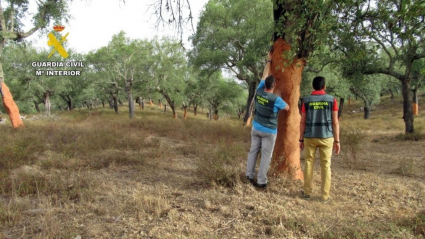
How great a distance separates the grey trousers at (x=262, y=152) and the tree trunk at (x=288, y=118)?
440mm

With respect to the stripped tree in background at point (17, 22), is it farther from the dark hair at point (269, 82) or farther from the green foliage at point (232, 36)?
the dark hair at point (269, 82)

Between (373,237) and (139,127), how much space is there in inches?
436

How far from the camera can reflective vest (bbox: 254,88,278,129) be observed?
3.66m

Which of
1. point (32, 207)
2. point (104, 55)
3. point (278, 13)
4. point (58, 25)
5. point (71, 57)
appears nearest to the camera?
point (32, 207)

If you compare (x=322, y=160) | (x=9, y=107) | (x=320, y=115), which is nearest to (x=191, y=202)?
(x=322, y=160)

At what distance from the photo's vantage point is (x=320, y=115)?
3.46 metres

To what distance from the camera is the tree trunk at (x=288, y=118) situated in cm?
413

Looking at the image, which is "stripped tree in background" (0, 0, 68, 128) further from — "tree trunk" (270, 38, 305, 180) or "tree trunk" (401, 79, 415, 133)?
"tree trunk" (401, 79, 415, 133)

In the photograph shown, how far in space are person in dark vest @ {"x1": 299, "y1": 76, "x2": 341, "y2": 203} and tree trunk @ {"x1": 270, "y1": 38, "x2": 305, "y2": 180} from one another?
60 centimetres

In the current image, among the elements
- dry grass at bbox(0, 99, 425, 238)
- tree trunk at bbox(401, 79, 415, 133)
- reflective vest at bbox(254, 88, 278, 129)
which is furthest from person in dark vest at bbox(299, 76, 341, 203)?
tree trunk at bbox(401, 79, 415, 133)

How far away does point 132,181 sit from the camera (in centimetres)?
452

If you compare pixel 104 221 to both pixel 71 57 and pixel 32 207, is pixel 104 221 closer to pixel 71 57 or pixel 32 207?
pixel 32 207

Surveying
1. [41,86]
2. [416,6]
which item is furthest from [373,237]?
[41,86]

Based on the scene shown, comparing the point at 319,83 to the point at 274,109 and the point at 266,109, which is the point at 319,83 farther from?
the point at 266,109
